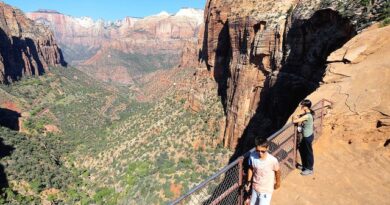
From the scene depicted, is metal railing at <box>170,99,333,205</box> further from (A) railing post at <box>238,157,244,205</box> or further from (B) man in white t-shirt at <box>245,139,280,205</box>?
(B) man in white t-shirt at <box>245,139,280,205</box>

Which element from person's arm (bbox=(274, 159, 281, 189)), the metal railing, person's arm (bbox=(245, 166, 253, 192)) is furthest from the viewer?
person's arm (bbox=(245, 166, 253, 192))

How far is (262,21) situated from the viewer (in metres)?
38.6

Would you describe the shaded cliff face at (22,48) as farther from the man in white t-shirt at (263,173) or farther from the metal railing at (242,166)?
the man in white t-shirt at (263,173)

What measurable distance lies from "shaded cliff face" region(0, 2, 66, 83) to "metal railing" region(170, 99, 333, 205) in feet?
375

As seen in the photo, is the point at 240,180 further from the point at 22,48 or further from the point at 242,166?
the point at 22,48

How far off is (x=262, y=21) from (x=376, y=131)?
2699cm

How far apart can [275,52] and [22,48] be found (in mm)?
131393

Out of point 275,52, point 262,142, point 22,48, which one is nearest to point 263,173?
point 262,142

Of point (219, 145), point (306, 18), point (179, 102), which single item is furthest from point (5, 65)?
point (306, 18)

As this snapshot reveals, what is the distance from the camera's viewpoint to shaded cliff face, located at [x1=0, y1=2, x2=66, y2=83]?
406 ft

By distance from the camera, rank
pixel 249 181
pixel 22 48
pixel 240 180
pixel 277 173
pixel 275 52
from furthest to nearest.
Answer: pixel 22 48
pixel 275 52
pixel 240 180
pixel 249 181
pixel 277 173

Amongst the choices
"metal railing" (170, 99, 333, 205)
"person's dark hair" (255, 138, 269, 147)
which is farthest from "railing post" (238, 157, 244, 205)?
"person's dark hair" (255, 138, 269, 147)

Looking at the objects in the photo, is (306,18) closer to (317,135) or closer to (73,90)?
(317,135)

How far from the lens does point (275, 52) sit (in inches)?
1400
